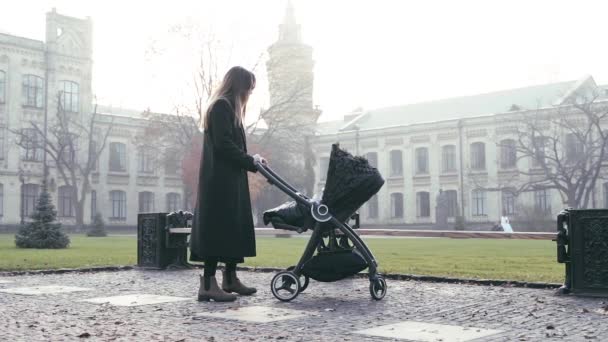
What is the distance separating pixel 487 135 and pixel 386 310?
45.0m

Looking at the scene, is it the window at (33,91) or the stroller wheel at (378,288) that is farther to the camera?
the window at (33,91)

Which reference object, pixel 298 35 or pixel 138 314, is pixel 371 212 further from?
pixel 138 314

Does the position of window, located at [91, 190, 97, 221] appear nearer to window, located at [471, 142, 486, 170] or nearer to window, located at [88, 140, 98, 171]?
window, located at [88, 140, 98, 171]

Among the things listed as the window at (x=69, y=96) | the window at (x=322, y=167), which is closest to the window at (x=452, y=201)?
the window at (x=322, y=167)

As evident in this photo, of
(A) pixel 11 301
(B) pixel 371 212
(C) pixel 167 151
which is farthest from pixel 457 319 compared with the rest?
(B) pixel 371 212

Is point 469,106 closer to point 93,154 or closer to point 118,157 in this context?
point 118,157

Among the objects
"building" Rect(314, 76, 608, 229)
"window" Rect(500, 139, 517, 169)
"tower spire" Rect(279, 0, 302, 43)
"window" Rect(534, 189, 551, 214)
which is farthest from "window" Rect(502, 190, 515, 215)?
"tower spire" Rect(279, 0, 302, 43)

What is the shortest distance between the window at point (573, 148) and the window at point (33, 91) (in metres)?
33.4

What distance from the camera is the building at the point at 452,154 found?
1880 inches

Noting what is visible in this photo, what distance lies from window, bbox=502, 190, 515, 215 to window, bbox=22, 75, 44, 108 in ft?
104

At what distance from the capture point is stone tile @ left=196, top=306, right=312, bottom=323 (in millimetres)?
5277

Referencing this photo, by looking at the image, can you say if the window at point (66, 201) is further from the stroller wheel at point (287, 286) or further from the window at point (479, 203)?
the stroller wheel at point (287, 286)

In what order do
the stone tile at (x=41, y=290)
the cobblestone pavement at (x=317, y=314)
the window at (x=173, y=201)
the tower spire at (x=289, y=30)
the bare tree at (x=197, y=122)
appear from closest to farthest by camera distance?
1. the cobblestone pavement at (x=317, y=314)
2. the stone tile at (x=41, y=290)
3. the bare tree at (x=197, y=122)
4. the window at (x=173, y=201)
5. the tower spire at (x=289, y=30)

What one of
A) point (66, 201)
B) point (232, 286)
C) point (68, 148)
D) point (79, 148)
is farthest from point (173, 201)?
point (232, 286)
